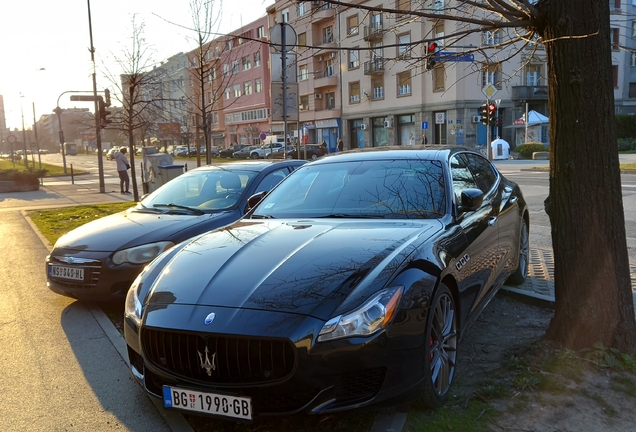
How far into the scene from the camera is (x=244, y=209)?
6.69m

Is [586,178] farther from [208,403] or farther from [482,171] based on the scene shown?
[208,403]

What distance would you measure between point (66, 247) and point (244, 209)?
1931 millimetres

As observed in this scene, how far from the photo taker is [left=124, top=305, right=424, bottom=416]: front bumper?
110 inches

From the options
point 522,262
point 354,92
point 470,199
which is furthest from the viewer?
point 354,92

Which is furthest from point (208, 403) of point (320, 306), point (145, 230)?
point (145, 230)

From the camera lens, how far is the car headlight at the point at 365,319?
2.82 meters

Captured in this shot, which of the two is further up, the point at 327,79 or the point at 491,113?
the point at 327,79

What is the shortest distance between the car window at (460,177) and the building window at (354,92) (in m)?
49.3

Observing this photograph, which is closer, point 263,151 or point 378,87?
point 378,87

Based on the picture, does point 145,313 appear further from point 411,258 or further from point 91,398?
point 411,258

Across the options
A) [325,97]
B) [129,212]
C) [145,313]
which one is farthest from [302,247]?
[325,97]

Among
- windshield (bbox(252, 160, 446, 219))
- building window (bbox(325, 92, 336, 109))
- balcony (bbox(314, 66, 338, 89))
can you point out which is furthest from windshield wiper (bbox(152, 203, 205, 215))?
building window (bbox(325, 92, 336, 109))

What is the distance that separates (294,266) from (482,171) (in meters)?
2.94

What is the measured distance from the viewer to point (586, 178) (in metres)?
3.90
